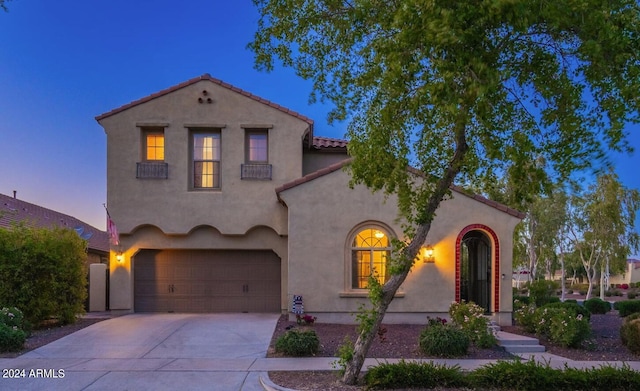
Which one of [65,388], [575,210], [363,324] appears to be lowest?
[65,388]

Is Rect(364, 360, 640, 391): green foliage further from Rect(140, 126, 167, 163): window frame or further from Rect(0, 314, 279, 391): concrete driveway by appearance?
Rect(140, 126, 167, 163): window frame

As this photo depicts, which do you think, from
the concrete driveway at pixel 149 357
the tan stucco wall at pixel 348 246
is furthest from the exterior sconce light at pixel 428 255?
the concrete driveway at pixel 149 357

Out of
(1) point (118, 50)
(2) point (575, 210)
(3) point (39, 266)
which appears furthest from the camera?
(2) point (575, 210)

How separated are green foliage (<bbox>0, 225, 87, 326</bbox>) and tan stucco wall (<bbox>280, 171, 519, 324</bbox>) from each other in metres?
6.31

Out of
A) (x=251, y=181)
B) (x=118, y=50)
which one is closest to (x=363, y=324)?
(x=251, y=181)

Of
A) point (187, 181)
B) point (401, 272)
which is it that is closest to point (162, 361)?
point (401, 272)

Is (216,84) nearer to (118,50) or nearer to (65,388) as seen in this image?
(118,50)

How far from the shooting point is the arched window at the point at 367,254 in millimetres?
14500

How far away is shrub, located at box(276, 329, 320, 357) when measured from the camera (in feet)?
32.6

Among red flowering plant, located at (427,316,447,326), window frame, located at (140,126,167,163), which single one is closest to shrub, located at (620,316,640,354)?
red flowering plant, located at (427,316,447,326)

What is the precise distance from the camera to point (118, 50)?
59.1 ft

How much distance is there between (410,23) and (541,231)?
2250 centimetres

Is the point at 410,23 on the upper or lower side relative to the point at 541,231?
upper

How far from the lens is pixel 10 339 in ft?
33.7
